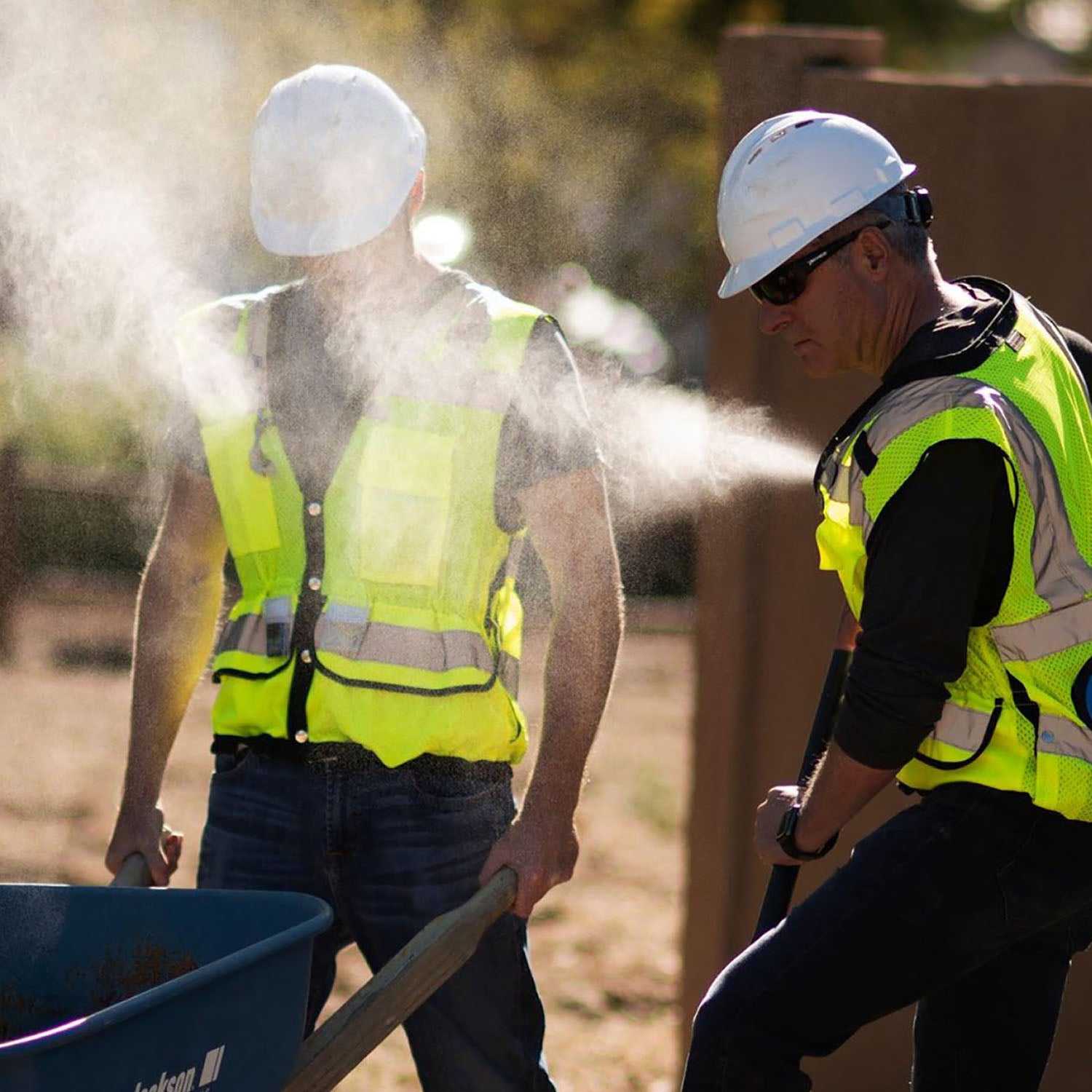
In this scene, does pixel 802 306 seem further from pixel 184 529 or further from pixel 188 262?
pixel 188 262

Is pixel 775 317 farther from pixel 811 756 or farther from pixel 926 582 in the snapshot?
pixel 811 756

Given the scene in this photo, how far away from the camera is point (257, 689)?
2984 mm

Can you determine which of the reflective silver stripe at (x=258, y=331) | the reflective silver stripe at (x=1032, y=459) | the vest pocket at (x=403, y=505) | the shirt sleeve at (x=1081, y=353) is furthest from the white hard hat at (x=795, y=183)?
the reflective silver stripe at (x=258, y=331)

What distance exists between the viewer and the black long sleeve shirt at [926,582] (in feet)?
8.04

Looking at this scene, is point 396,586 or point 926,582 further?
point 396,586

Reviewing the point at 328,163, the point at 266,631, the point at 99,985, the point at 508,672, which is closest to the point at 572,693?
the point at 508,672

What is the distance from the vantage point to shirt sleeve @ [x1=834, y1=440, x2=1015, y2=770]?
245 cm

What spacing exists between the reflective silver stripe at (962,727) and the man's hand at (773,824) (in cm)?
34

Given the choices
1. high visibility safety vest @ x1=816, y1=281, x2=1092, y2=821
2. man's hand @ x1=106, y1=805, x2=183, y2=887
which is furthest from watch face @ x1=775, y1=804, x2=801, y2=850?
man's hand @ x1=106, y1=805, x2=183, y2=887

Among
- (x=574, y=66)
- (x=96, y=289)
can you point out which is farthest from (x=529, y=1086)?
(x=574, y=66)

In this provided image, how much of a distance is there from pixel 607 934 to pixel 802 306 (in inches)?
140

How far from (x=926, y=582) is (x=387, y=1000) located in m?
1.03

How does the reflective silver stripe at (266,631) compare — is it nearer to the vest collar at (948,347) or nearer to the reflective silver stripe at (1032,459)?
the vest collar at (948,347)

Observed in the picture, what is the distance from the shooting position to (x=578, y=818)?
7219mm
